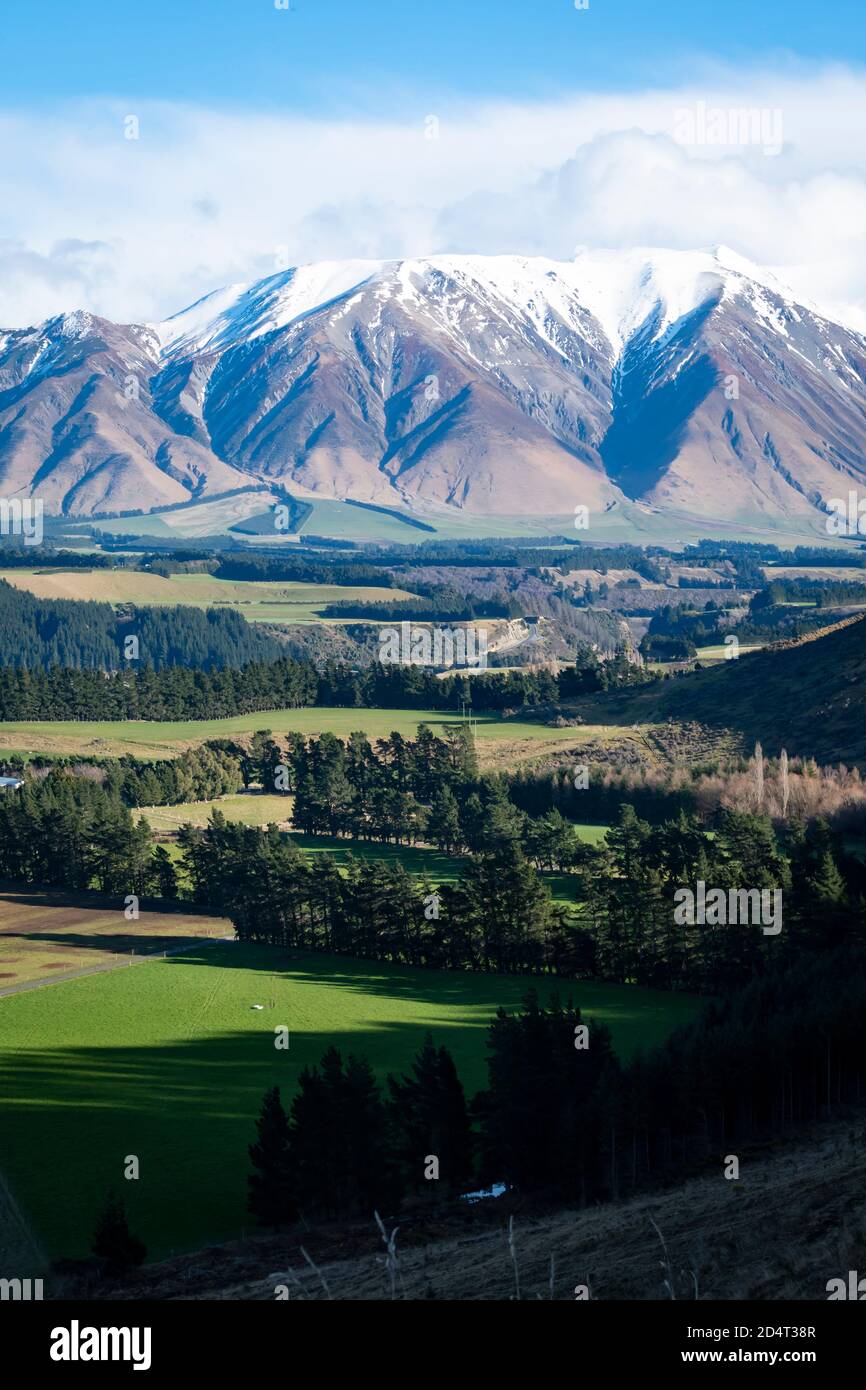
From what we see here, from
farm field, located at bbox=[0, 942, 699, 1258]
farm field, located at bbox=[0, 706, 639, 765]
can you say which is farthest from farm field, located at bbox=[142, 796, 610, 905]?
farm field, located at bbox=[0, 706, 639, 765]

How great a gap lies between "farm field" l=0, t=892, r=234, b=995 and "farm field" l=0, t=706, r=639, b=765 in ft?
160

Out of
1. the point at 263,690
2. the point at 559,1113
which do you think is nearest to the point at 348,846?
the point at 559,1113

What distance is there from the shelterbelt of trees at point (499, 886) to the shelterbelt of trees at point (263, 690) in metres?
54.9

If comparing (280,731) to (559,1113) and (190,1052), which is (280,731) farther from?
(559,1113)

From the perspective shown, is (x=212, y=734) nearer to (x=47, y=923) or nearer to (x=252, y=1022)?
(x=47, y=923)

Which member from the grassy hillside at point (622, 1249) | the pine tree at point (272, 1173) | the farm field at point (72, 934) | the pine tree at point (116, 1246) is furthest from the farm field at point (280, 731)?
the pine tree at point (116, 1246)

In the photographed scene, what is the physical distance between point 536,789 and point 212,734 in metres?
43.4

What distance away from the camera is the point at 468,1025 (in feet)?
214

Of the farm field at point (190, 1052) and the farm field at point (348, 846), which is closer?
the farm field at point (190, 1052)

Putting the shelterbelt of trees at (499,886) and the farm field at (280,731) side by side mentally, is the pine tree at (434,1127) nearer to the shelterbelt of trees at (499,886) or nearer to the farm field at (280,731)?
the shelterbelt of trees at (499,886)

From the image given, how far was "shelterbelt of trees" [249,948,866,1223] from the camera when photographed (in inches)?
1726

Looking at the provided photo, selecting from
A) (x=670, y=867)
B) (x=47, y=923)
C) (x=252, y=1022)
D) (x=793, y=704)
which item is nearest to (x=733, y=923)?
(x=670, y=867)

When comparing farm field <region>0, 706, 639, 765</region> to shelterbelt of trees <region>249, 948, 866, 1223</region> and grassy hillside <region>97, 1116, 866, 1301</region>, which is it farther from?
grassy hillside <region>97, 1116, 866, 1301</region>

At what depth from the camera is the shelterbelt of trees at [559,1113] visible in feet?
144
